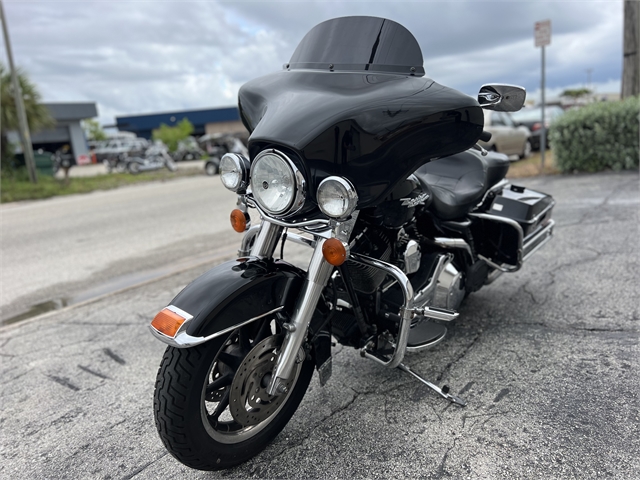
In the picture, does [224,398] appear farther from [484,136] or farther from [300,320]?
[484,136]

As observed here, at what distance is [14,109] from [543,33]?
727 inches

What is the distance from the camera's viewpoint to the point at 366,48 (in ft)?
7.78

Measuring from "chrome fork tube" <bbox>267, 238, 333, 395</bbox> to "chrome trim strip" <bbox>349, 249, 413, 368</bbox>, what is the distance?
0.27 meters

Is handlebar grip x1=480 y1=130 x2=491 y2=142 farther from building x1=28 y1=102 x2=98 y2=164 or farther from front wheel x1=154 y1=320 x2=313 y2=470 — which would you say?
building x1=28 y1=102 x2=98 y2=164

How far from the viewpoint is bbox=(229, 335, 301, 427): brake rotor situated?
2.20 metres

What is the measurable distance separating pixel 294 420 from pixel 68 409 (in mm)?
1427

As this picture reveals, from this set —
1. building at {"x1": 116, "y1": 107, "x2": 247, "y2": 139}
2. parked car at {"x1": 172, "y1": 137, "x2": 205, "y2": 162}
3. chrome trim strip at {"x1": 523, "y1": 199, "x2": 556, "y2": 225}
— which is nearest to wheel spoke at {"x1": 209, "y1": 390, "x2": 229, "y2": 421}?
chrome trim strip at {"x1": 523, "y1": 199, "x2": 556, "y2": 225}

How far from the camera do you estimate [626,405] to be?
101 inches

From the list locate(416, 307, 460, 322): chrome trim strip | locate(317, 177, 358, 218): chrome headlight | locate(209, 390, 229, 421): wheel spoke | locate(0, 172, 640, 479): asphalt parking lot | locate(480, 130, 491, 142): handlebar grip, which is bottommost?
locate(0, 172, 640, 479): asphalt parking lot

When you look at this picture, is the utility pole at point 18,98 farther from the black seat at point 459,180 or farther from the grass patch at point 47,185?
the black seat at point 459,180

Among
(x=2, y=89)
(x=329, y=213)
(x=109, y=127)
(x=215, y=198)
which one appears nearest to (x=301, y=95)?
(x=329, y=213)

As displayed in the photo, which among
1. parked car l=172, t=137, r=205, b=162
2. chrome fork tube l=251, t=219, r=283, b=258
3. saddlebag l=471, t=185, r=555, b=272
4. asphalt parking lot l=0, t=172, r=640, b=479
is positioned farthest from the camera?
parked car l=172, t=137, r=205, b=162

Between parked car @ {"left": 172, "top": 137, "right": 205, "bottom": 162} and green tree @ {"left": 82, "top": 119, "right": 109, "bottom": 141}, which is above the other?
green tree @ {"left": 82, "top": 119, "right": 109, "bottom": 141}

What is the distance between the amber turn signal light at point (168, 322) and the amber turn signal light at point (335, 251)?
68cm
